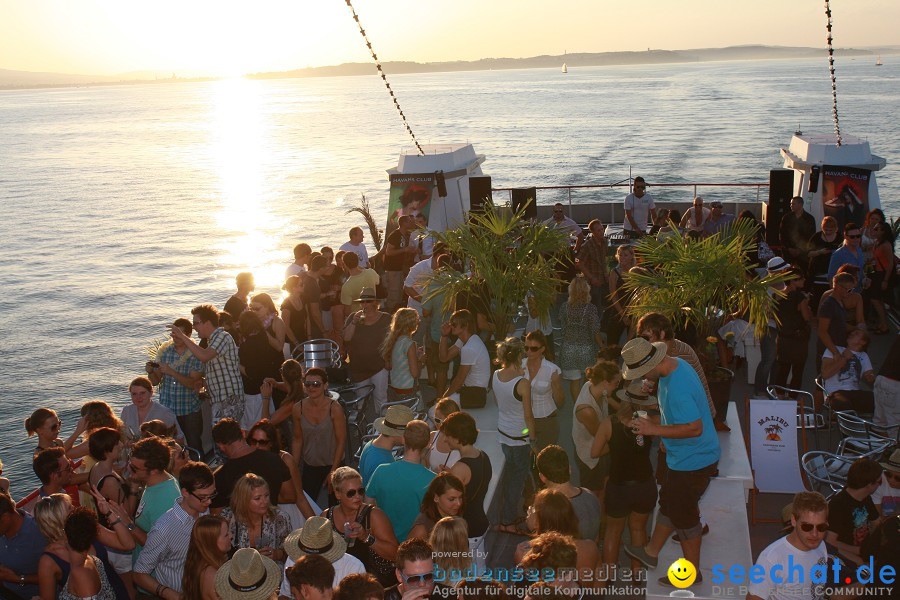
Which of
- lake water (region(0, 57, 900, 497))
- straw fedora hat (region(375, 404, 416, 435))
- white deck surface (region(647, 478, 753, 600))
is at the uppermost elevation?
straw fedora hat (region(375, 404, 416, 435))

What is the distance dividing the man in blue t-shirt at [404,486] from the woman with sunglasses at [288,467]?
0.59 metres

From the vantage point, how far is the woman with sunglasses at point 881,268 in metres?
11.0

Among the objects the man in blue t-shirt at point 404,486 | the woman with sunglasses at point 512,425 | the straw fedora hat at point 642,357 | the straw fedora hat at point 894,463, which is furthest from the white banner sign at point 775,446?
the man in blue t-shirt at point 404,486

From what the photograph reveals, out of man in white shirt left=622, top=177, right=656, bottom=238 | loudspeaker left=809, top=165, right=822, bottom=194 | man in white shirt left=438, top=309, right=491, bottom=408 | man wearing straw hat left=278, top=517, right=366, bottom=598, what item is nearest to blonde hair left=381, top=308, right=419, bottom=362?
man in white shirt left=438, top=309, right=491, bottom=408

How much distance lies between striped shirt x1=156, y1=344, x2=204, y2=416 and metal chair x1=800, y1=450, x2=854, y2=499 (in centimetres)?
502

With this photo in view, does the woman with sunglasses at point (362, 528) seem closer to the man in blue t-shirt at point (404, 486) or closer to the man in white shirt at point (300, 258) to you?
the man in blue t-shirt at point (404, 486)

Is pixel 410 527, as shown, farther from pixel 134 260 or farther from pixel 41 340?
pixel 134 260

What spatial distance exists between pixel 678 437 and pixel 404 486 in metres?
1.64

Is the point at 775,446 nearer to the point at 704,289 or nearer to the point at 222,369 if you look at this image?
the point at 704,289

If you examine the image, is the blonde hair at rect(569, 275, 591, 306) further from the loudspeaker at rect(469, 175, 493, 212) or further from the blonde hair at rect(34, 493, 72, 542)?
the loudspeaker at rect(469, 175, 493, 212)

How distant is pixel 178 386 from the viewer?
25.2 ft

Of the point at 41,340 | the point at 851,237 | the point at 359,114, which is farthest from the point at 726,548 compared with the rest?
the point at 359,114

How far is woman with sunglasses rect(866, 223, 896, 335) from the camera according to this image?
11.0 m

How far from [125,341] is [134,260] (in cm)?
1629
